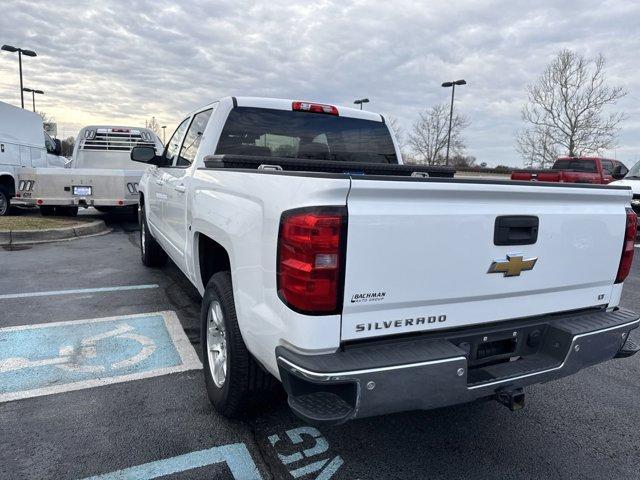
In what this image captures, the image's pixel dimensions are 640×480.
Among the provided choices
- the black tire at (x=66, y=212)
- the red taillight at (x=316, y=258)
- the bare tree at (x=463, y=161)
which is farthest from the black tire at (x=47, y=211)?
the bare tree at (x=463, y=161)

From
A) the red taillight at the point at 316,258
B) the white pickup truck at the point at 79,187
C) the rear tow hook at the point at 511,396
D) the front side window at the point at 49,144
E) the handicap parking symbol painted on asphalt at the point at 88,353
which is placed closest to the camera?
the red taillight at the point at 316,258

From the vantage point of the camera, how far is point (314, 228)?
78.5 inches

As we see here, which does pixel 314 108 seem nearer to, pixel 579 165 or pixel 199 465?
pixel 199 465

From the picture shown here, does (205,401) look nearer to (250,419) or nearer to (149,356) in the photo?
(250,419)

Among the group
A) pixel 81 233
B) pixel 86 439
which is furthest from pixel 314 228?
pixel 81 233

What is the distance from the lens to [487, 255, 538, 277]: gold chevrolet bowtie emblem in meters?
2.40

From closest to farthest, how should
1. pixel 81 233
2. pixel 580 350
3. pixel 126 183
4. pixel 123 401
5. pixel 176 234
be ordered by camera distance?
pixel 580 350
pixel 123 401
pixel 176 234
pixel 81 233
pixel 126 183

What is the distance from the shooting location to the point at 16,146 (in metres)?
12.7

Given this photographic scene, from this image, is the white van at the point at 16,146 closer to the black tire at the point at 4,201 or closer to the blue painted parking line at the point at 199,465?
the black tire at the point at 4,201

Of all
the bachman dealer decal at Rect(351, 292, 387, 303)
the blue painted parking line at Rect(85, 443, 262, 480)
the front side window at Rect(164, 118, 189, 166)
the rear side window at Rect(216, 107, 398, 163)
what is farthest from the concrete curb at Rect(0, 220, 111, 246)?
the bachman dealer decal at Rect(351, 292, 387, 303)

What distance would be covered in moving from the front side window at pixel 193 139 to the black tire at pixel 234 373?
161 centimetres

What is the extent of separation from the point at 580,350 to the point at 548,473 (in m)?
0.69

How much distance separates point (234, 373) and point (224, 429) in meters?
0.43

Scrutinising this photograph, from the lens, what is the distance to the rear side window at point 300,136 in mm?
3883
